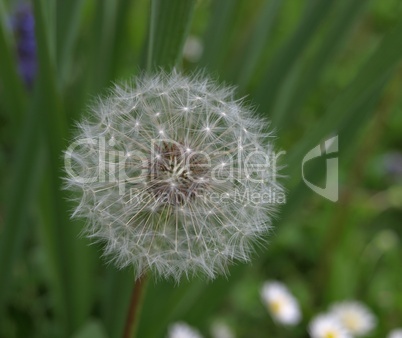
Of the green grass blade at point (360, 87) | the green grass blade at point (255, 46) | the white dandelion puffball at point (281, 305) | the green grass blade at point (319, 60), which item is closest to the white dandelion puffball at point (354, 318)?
the white dandelion puffball at point (281, 305)

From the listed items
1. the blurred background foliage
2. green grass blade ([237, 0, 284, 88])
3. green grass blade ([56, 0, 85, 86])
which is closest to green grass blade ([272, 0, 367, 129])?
the blurred background foliage

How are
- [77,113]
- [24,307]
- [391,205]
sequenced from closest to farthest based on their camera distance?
[77,113]
[24,307]
[391,205]

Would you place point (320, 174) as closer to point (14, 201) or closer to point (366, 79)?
point (366, 79)

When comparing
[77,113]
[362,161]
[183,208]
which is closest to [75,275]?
[77,113]

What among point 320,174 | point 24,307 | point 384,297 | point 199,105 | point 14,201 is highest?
point 199,105

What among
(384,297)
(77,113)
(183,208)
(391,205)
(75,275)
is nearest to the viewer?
(183,208)

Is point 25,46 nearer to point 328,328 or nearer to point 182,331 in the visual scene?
point 182,331

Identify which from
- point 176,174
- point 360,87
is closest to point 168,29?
point 176,174
